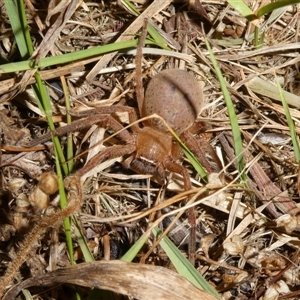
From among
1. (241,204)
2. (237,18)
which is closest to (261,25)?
(237,18)

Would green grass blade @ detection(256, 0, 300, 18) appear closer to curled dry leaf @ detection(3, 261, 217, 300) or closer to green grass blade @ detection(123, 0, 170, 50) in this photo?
green grass blade @ detection(123, 0, 170, 50)

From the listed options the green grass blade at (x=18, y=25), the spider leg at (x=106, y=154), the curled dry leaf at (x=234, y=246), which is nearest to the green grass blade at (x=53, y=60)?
the green grass blade at (x=18, y=25)

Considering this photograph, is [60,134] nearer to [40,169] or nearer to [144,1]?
[40,169]

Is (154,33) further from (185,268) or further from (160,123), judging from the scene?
(185,268)

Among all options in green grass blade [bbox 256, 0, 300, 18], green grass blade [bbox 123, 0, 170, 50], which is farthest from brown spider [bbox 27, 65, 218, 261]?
green grass blade [bbox 256, 0, 300, 18]

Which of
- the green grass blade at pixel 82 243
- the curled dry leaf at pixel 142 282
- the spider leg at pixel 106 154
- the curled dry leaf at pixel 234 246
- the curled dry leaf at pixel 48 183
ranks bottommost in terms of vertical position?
the curled dry leaf at pixel 234 246

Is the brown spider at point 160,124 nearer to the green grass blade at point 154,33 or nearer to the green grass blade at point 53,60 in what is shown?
the green grass blade at point 154,33
